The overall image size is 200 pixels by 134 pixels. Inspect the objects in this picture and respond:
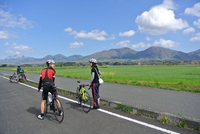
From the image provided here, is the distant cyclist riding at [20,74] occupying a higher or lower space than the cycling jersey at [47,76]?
lower

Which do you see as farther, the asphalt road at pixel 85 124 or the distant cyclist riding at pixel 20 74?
the distant cyclist riding at pixel 20 74

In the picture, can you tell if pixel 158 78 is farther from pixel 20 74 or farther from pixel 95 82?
pixel 20 74

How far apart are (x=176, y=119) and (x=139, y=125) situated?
1.12 metres

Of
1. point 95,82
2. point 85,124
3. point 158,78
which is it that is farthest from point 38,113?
point 158,78

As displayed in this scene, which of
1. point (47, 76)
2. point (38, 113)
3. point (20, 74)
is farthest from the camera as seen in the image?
point (20, 74)

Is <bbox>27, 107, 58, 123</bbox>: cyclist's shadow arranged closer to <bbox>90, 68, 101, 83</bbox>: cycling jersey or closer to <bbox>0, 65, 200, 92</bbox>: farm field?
<bbox>90, 68, 101, 83</bbox>: cycling jersey

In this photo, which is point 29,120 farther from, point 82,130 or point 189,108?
point 189,108

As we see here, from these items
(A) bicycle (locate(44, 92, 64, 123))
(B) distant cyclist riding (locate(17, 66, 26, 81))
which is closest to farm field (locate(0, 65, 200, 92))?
(B) distant cyclist riding (locate(17, 66, 26, 81))

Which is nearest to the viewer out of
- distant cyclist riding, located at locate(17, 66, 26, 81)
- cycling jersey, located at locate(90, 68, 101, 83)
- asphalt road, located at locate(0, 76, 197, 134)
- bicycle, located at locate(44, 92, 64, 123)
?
asphalt road, located at locate(0, 76, 197, 134)

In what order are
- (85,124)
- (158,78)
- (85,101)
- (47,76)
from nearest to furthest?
(85,124), (47,76), (85,101), (158,78)

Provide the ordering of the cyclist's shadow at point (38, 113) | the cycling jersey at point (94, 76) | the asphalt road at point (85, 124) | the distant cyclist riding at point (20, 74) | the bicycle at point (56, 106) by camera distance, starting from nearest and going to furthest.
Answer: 1. the asphalt road at point (85, 124)
2. the bicycle at point (56, 106)
3. the cyclist's shadow at point (38, 113)
4. the cycling jersey at point (94, 76)
5. the distant cyclist riding at point (20, 74)

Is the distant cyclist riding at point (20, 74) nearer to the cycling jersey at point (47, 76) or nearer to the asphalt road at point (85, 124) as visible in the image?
the asphalt road at point (85, 124)

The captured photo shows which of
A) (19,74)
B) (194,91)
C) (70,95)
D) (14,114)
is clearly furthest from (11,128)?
(19,74)

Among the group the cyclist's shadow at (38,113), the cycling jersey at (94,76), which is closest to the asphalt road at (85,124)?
the cyclist's shadow at (38,113)
